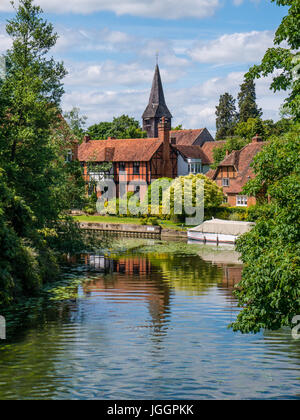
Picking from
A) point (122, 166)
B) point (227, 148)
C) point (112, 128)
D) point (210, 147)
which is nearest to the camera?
point (122, 166)

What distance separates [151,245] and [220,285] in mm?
19784

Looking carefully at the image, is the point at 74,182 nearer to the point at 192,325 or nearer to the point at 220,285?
the point at 220,285

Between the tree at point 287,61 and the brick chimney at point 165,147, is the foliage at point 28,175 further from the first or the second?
the brick chimney at point 165,147

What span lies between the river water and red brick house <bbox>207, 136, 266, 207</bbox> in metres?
34.4

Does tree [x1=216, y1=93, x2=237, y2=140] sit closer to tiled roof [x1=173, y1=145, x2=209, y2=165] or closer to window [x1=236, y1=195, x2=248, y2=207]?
tiled roof [x1=173, y1=145, x2=209, y2=165]

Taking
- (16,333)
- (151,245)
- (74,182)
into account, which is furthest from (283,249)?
(151,245)

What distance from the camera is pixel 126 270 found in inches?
1417

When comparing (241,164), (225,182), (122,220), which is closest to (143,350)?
(122,220)

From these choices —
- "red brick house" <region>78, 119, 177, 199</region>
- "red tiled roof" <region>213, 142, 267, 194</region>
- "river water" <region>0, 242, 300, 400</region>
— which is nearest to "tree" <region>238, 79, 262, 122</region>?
"red brick house" <region>78, 119, 177, 199</region>

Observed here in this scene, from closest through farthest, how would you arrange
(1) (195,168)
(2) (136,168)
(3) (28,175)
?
(3) (28,175), (2) (136,168), (1) (195,168)

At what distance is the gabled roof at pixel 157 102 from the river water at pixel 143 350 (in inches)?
2653

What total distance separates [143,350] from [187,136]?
76.5 m

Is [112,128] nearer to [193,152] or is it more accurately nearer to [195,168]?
[193,152]

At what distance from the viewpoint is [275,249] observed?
12719 millimetres
